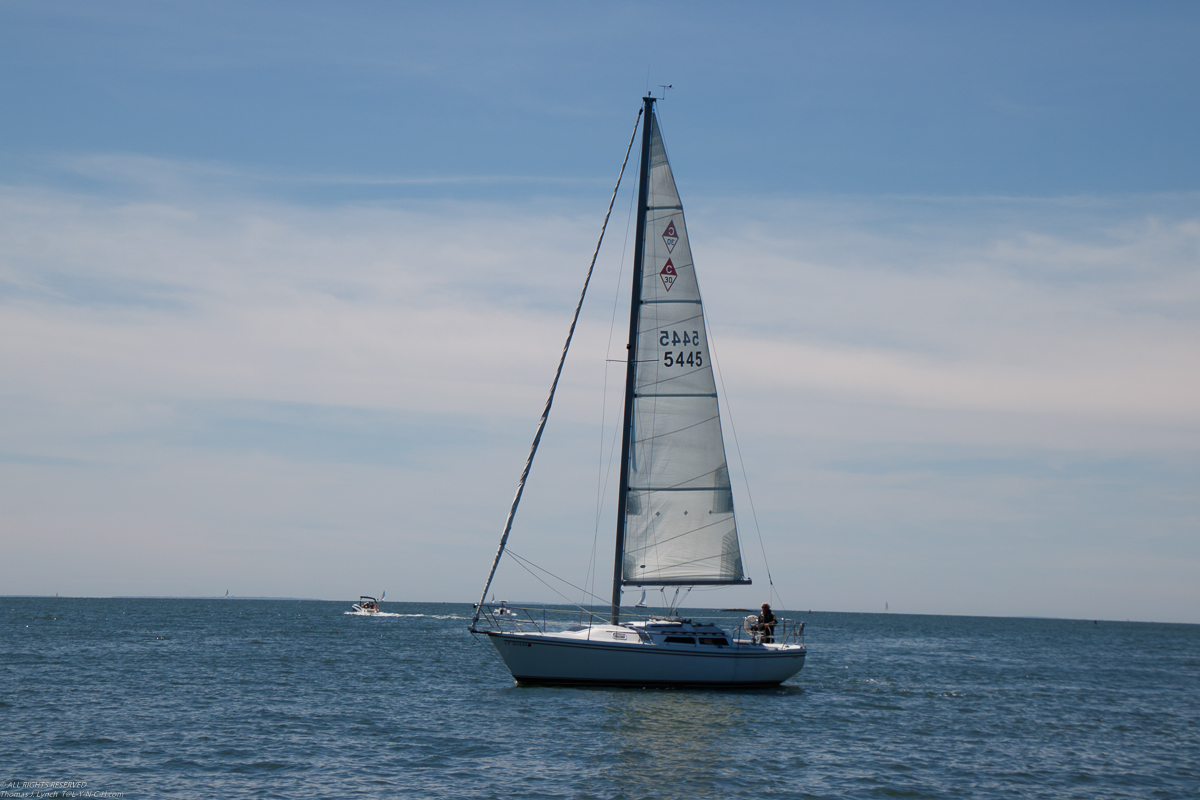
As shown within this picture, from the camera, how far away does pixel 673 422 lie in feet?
108

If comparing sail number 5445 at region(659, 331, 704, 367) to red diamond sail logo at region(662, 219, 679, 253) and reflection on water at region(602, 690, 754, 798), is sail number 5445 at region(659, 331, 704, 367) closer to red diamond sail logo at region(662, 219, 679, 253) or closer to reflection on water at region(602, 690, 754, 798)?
red diamond sail logo at region(662, 219, 679, 253)

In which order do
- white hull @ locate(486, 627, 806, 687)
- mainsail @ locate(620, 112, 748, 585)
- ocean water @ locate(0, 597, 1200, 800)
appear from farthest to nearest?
mainsail @ locate(620, 112, 748, 585)
white hull @ locate(486, 627, 806, 687)
ocean water @ locate(0, 597, 1200, 800)

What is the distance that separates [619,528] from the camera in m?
31.9

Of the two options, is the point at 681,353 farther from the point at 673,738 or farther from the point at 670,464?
→ the point at 673,738

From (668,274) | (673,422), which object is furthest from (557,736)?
(668,274)

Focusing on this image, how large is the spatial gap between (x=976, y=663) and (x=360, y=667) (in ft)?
127

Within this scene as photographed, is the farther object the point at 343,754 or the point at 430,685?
the point at 430,685

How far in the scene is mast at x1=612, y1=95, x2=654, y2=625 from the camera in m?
31.8

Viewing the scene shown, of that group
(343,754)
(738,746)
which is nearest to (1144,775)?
(738,746)

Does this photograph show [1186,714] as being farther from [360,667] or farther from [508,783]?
[360,667]

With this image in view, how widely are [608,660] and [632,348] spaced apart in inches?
393

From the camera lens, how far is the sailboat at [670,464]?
105 feet

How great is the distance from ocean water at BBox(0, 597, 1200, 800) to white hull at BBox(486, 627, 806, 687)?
71 centimetres

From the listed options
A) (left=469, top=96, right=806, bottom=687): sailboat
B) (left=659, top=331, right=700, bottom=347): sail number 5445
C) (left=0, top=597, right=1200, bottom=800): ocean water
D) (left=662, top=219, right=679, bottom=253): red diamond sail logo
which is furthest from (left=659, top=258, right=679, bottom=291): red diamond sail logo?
(left=0, top=597, right=1200, bottom=800): ocean water
